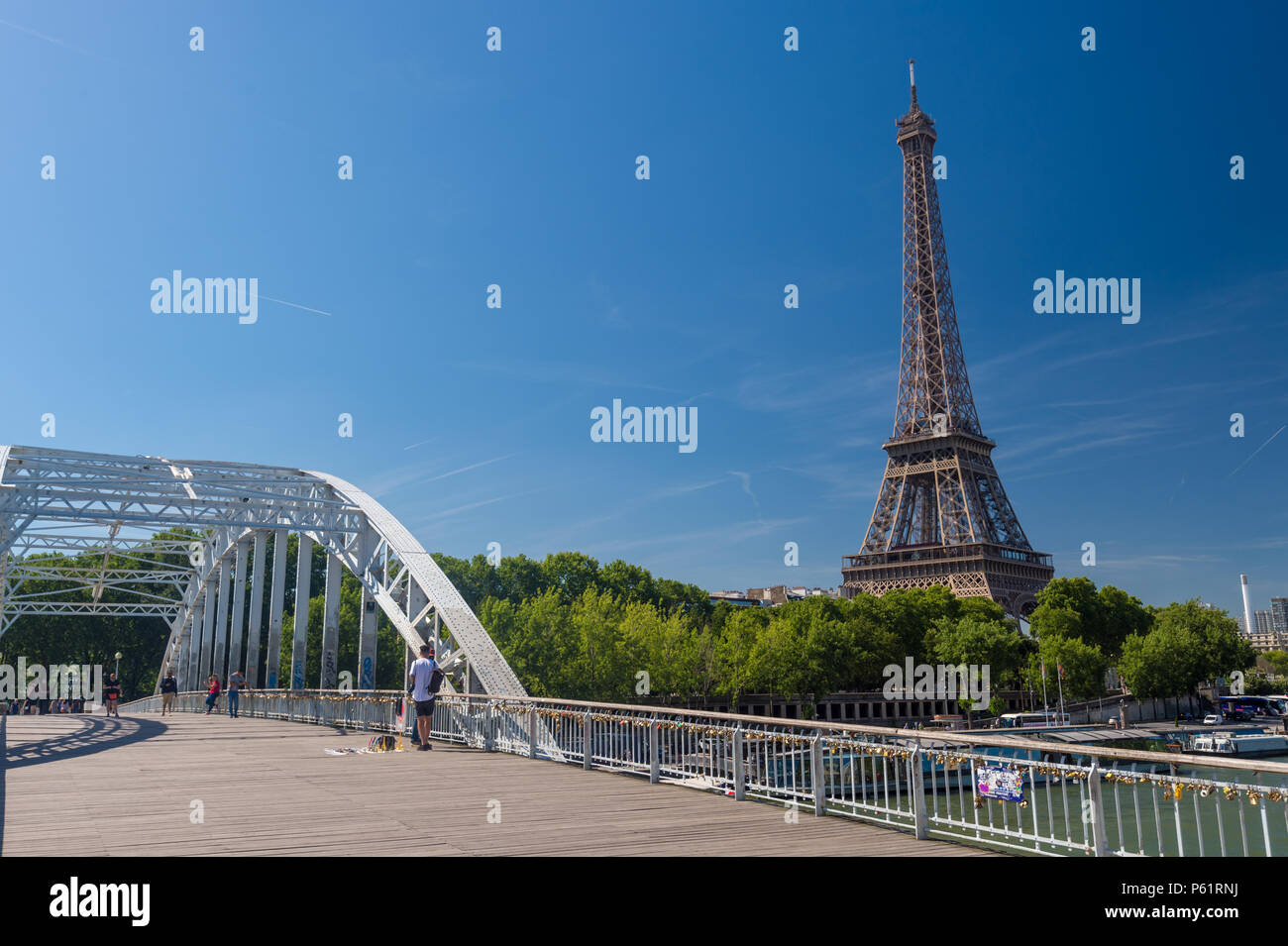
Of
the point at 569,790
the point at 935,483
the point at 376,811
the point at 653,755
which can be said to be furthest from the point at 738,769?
the point at 935,483

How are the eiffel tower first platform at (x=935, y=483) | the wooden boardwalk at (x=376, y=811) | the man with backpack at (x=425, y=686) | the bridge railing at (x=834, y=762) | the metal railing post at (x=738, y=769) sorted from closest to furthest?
1. the bridge railing at (x=834, y=762)
2. the wooden boardwalk at (x=376, y=811)
3. the metal railing post at (x=738, y=769)
4. the man with backpack at (x=425, y=686)
5. the eiffel tower first platform at (x=935, y=483)

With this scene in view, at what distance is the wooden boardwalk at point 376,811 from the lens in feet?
24.0

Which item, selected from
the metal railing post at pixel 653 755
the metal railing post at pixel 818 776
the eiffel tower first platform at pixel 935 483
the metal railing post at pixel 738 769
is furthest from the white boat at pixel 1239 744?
the metal railing post at pixel 818 776

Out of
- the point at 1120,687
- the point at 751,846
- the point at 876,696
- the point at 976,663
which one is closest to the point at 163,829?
the point at 751,846

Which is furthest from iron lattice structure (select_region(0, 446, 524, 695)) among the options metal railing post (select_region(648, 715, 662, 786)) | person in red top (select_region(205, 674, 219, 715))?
metal railing post (select_region(648, 715, 662, 786))

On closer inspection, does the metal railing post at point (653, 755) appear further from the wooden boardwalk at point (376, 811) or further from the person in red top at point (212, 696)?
the person in red top at point (212, 696)

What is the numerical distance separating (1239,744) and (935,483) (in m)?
30.2

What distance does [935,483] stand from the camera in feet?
263

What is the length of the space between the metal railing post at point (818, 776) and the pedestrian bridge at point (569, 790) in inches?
1.1

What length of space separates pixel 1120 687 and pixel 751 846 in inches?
3434

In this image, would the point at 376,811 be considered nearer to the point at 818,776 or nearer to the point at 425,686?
the point at 818,776

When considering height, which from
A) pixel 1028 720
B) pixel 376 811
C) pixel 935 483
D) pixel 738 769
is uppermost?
pixel 935 483
